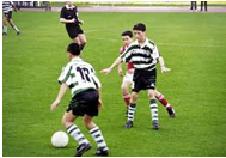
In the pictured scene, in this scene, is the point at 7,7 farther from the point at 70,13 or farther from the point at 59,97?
the point at 59,97

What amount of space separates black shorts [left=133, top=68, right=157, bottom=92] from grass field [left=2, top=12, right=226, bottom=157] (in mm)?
953

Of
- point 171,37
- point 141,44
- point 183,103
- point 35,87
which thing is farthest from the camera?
point 171,37

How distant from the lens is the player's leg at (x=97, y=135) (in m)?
12.2

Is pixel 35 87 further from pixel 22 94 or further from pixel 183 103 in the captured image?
pixel 183 103

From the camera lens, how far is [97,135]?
1216 cm

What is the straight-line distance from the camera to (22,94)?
18656mm

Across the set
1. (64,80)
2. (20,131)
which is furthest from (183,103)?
(64,80)

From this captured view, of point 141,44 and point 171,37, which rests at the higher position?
point 141,44

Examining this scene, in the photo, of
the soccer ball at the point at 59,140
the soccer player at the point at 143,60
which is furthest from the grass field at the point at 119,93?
the soccer player at the point at 143,60

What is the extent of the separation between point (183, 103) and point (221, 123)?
2.53 metres

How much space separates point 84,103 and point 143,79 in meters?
2.71

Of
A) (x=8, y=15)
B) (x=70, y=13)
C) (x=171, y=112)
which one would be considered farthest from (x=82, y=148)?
(x=8, y=15)

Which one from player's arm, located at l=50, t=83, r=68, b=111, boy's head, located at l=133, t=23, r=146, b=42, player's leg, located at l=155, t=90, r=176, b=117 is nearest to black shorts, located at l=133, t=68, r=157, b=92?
boy's head, located at l=133, t=23, r=146, b=42

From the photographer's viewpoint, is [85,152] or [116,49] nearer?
[85,152]
